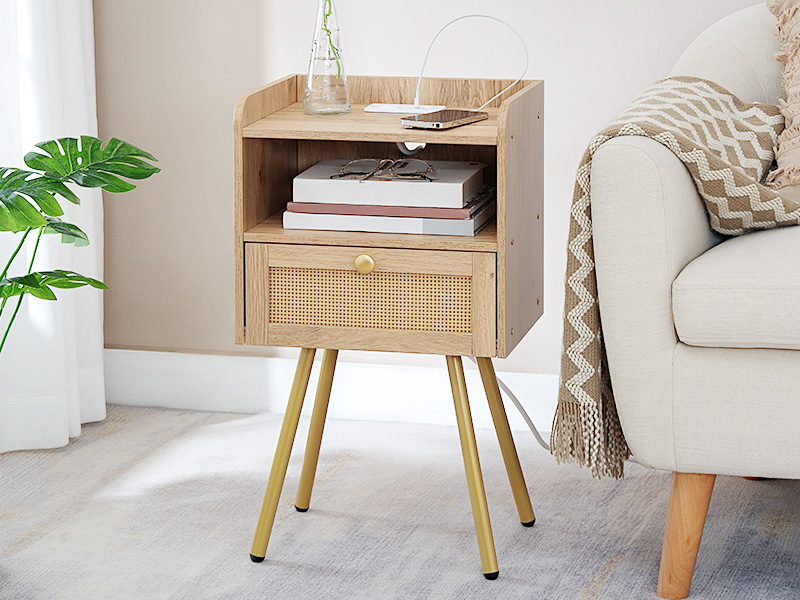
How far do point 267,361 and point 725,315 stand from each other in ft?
3.80

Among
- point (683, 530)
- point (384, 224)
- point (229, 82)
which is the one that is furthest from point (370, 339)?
point (229, 82)

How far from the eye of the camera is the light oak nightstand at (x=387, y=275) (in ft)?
4.46

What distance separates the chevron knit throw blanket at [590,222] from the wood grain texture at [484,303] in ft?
0.33

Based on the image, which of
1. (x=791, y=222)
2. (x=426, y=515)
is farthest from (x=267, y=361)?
(x=791, y=222)

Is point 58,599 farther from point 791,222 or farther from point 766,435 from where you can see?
point 791,222

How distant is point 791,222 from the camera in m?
1.38

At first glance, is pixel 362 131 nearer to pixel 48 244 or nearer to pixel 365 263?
pixel 365 263

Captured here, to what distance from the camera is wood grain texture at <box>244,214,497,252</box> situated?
4.46 ft

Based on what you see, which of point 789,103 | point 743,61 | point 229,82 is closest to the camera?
point 789,103

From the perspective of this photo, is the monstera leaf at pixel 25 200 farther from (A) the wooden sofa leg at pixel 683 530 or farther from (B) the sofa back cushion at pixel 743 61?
(B) the sofa back cushion at pixel 743 61

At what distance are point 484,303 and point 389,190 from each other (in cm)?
20

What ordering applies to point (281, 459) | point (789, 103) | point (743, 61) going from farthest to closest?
point (743, 61) → point (789, 103) → point (281, 459)

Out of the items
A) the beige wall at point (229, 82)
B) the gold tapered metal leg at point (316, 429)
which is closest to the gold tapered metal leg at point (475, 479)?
the gold tapered metal leg at point (316, 429)

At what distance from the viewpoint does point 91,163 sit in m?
1.43
